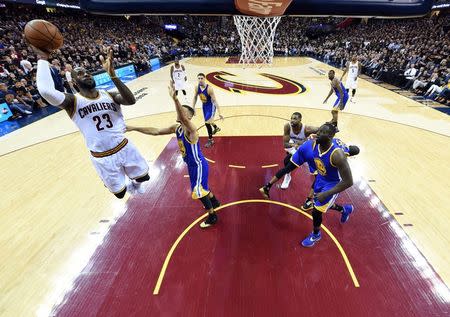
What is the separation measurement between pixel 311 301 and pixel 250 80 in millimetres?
13734

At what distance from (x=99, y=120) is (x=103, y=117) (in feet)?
0.18

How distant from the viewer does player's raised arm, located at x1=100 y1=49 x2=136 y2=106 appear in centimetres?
260

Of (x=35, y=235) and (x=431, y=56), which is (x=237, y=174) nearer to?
(x=35, y=235)

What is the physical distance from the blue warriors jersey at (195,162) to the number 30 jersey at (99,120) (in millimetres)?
777

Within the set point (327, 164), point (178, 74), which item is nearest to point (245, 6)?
point (327, 164)

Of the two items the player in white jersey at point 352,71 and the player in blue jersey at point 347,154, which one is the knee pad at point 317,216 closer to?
the player in blue jersey at point 347,154

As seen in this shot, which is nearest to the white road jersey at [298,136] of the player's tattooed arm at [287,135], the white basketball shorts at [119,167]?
the player's tattooed arm at [287,135]

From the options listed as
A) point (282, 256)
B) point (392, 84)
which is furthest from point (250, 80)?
point (282, 256)

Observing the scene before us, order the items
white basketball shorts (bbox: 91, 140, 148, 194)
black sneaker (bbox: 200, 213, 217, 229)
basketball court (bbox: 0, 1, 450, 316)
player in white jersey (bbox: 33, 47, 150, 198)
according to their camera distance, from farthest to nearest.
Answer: black sneaker (bbox: 200, 213, 217, 229) → white basketball shorts (bbox: 91, 140, 148, 194) → basketball court (bbox: 0, 1, 450, 316) → player in white jersey (bbox: 33, 47, 150, 198)

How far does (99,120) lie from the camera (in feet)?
9.58

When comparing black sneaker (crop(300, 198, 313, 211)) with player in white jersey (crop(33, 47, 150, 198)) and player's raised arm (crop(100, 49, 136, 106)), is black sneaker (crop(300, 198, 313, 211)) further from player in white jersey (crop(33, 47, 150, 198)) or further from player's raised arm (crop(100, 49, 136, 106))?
player's raised arm (crop(100, 49, 136, 106))

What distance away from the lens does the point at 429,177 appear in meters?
5.45

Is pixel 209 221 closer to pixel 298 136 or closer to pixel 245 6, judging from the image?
pixel 298 136

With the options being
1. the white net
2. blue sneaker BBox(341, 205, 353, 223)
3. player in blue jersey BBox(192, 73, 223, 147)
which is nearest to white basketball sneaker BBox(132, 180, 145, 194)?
blue sneaker BBox(341, 205, 353, 223)
